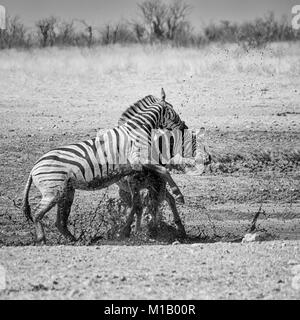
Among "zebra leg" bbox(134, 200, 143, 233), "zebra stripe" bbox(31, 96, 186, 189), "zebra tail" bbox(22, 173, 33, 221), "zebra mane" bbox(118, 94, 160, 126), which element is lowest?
"zebra leg" bbox(134, 200, 143, 233)

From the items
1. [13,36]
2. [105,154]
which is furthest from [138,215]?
[13,36]

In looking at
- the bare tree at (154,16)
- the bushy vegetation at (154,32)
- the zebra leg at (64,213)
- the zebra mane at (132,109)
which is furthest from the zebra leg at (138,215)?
the bare tree at (154,16)

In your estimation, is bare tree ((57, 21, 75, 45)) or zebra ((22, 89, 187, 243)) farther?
bare tree ((57, 21, 75, 45))

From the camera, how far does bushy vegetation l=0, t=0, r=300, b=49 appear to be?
81.5 ft

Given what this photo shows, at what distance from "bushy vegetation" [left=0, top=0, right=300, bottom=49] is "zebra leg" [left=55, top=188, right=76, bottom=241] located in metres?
12.1

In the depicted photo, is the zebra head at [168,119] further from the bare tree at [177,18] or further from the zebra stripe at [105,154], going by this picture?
the bare tree at [177,18]

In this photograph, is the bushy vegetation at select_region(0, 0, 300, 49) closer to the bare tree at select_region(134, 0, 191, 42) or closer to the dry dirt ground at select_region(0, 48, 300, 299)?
the bare tree at select_region(134, 0, 191, 42)

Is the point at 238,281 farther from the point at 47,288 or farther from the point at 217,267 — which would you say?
the point at 47,288

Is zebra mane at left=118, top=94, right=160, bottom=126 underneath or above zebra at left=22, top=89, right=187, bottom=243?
above

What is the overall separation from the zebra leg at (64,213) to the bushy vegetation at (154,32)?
12.1 meters

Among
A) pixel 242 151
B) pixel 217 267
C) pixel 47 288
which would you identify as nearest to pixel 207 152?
pixel 242 151

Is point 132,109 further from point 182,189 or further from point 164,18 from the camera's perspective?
point 164,18

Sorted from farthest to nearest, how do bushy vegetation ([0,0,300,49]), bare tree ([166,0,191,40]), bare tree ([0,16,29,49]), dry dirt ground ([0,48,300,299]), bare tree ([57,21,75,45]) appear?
bare tree ([166,0,191,40])
bare tree ([57,21,75,45])
bare tree ([0,16,29,49])
bushy vegetation ([0,0,300,49])
dry dirt ground ([0,48,300,299])

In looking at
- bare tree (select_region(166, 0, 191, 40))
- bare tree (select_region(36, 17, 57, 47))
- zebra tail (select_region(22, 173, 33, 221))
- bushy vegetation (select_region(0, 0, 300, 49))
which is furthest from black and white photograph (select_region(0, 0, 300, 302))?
bare tree (select_region(166, 0, 191, 40))
